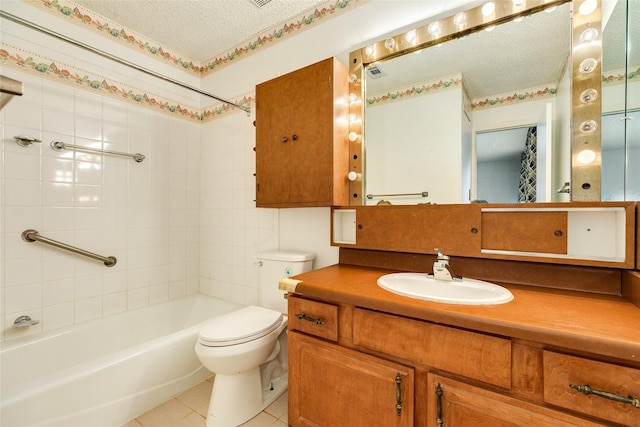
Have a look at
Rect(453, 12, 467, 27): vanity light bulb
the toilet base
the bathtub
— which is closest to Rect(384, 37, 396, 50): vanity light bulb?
Rect(453, 12, 467, 27): vanity light bulb

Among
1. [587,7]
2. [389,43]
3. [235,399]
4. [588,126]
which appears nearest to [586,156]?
[588,126]

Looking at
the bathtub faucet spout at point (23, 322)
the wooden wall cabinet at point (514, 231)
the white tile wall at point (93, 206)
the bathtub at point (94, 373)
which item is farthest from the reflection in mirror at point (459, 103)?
the bathtub faucet spout at point (23, 322)

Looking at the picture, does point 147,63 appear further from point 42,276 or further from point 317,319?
point 317,319

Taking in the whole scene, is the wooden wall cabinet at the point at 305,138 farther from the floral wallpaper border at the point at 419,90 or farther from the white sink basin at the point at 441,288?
the white sink basin at the point at 441,288

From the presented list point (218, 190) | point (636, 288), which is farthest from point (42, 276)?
point (636, 288)

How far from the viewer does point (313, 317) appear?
1.11m

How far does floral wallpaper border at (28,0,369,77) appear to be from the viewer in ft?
5.55

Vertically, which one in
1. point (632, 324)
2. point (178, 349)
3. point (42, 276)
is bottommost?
point (178, 349)

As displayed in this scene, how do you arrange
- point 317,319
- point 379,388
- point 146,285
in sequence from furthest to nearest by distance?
1. point 146,285
2. point 317,319
3. point 379,388

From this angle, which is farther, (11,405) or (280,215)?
(280,215)

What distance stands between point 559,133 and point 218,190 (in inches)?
86.2

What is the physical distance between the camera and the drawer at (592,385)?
0.62m

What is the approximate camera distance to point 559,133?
1.12 metres

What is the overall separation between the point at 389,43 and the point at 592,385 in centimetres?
157
